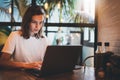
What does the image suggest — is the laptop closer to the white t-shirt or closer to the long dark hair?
the white t-shirt

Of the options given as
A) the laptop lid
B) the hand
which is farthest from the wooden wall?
the hand

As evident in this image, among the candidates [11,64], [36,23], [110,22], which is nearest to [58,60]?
[11,64]

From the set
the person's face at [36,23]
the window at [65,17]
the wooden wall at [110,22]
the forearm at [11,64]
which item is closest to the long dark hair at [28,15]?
the person's face at [36,23]

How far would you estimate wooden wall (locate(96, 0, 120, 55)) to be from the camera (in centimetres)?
262

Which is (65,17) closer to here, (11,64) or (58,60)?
(11,64)

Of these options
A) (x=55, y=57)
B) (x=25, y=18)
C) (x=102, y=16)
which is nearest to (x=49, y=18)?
(x=102, y=16)

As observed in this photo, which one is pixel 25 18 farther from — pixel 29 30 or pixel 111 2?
pixel 111 2

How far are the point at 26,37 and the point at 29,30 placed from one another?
7 centimetres

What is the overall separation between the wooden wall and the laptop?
30.3 inches

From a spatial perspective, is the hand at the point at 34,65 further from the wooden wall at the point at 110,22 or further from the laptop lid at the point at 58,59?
the wooden wall at the point at 110,22

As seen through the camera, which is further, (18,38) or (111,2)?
(111,2)

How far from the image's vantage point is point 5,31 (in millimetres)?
3770

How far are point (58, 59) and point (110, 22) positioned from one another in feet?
4.55

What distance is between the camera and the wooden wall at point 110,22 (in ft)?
8.60
